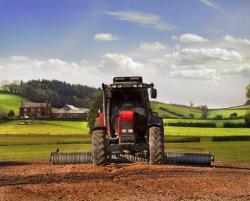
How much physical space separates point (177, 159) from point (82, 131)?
81261 millimetres

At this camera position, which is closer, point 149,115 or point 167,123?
point 149,115

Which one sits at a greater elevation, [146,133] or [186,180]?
[146,133]

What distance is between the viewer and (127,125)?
2150 cm

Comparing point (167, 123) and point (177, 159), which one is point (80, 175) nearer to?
point (177, 159)

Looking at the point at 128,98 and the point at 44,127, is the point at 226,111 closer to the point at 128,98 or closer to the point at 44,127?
the point at 44,127

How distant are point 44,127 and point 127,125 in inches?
3661

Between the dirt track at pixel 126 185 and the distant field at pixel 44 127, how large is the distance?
8423 cm

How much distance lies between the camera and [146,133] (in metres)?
22.5

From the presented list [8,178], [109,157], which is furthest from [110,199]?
[109,157]

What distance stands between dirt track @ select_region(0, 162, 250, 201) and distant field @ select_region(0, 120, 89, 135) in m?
84.2

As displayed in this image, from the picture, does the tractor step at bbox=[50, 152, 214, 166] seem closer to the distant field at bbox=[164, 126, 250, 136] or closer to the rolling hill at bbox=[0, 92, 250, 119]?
the distant field at bbox=[164, 126, 250, 136]

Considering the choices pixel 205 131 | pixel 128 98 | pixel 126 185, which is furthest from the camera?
pixel 205 131

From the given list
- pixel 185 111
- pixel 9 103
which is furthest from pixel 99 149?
pixel 9 103

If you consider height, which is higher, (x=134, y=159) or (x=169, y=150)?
(x=134, y=159)
